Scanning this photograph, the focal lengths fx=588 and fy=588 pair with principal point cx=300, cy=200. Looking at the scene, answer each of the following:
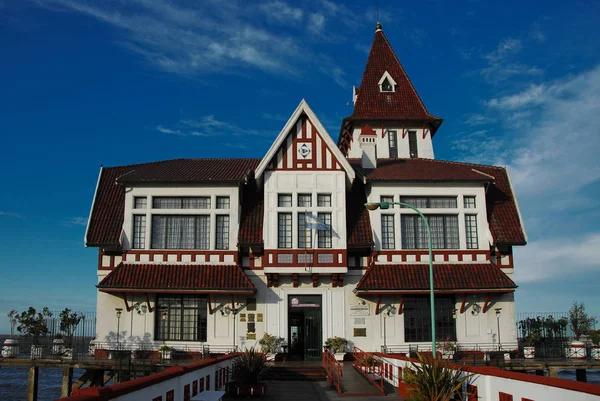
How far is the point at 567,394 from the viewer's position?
9508 millimetres

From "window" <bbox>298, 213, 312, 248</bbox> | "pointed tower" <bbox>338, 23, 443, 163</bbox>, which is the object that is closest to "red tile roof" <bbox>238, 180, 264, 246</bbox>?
"window" <bbox>298, 213, 312, 248</bbox>

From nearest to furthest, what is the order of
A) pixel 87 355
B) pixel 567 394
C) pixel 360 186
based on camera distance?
pixel 567 394
pixel 87 355
pixel 360 186

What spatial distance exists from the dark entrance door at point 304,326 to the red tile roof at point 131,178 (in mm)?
6886

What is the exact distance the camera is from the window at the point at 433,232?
29.5m

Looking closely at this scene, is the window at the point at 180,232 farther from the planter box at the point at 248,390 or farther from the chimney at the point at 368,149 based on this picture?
the planter box at the point at 248,390

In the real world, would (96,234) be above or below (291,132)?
below

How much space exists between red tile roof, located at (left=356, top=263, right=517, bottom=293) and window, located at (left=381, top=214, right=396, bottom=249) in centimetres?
108

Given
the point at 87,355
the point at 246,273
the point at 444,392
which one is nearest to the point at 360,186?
the point at 246,273

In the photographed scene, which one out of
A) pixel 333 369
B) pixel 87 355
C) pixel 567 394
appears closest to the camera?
pixel 567 394

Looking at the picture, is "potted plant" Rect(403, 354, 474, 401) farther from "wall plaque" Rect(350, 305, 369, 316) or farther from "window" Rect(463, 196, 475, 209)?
"window" Rect(463, 196, 475, 209)

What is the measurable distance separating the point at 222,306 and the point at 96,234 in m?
7.21

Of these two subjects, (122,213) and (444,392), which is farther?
(122,213)

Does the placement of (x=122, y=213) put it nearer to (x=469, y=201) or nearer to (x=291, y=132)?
(x=291, y=132)

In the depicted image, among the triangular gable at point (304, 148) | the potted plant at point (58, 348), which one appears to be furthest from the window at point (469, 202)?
the potted plant at point (58, 348)
